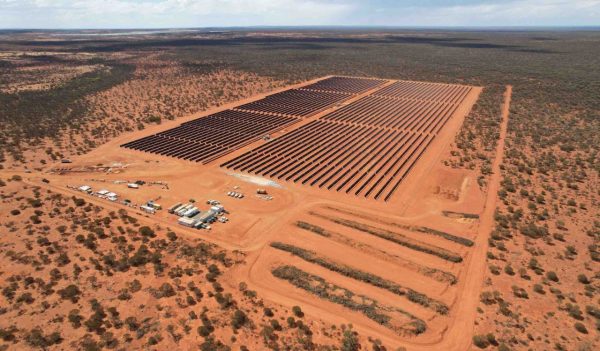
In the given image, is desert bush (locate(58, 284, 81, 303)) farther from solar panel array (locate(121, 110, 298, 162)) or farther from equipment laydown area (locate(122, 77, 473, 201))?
solar panel array (locate(121, 110, 298, 162))

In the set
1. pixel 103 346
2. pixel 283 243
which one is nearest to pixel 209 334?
pixel 103 346

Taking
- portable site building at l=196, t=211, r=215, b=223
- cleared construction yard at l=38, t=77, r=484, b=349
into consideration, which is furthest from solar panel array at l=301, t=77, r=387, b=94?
portable site building at l=196, t=211, r=215, b=223

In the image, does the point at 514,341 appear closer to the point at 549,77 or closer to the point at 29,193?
the point at 29,193

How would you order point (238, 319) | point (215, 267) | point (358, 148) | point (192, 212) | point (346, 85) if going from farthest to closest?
1. point (346, 85)
2. point (358, 148)
3. point (192, 212)
4. point (215, 267)
5. point (238, 319)

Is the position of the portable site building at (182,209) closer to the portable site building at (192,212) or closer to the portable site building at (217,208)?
the portable site building at (192,212)

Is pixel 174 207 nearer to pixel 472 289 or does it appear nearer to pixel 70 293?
pixel 70 293

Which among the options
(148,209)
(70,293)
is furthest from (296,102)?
(70,293)
